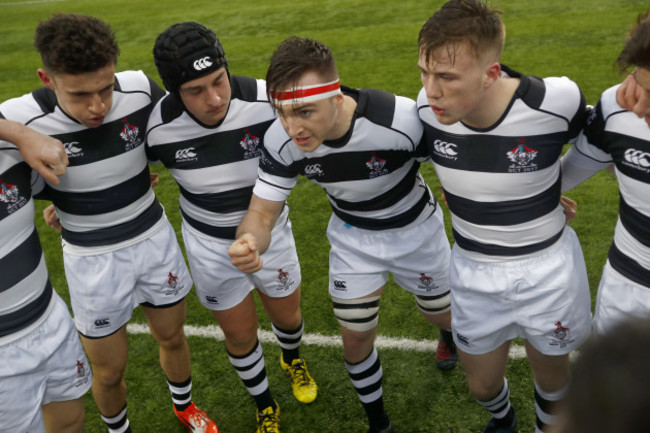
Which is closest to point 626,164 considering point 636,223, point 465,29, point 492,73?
point 636,223

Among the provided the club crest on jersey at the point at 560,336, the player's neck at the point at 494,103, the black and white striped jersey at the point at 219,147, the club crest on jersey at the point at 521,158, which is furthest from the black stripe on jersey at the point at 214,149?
the club crest on jersey at the point at 560,336

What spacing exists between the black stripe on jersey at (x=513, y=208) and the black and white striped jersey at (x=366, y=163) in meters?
0.42

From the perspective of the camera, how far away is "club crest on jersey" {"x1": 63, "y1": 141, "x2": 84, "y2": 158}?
3.49m

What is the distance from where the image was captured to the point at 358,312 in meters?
3.71

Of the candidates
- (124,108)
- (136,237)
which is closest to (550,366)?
(136,237)

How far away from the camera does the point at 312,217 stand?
6.83 m

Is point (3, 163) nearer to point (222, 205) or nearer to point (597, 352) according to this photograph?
point (222, 205)

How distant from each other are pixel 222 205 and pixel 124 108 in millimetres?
729

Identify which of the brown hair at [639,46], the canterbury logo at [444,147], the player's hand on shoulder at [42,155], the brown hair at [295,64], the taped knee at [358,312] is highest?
the brown hair at [639,46]

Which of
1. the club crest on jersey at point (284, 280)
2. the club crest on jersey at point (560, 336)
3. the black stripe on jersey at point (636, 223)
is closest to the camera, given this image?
the black stripe on jersey at point (636, 223)

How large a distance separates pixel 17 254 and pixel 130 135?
2.75 ft

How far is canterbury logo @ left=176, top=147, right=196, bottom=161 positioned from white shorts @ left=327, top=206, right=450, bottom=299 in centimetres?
88

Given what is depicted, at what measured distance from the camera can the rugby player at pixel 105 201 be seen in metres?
3.27

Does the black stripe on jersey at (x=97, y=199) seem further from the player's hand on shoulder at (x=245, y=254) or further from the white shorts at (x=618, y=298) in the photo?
the white shorts at (x=618, y=298)
